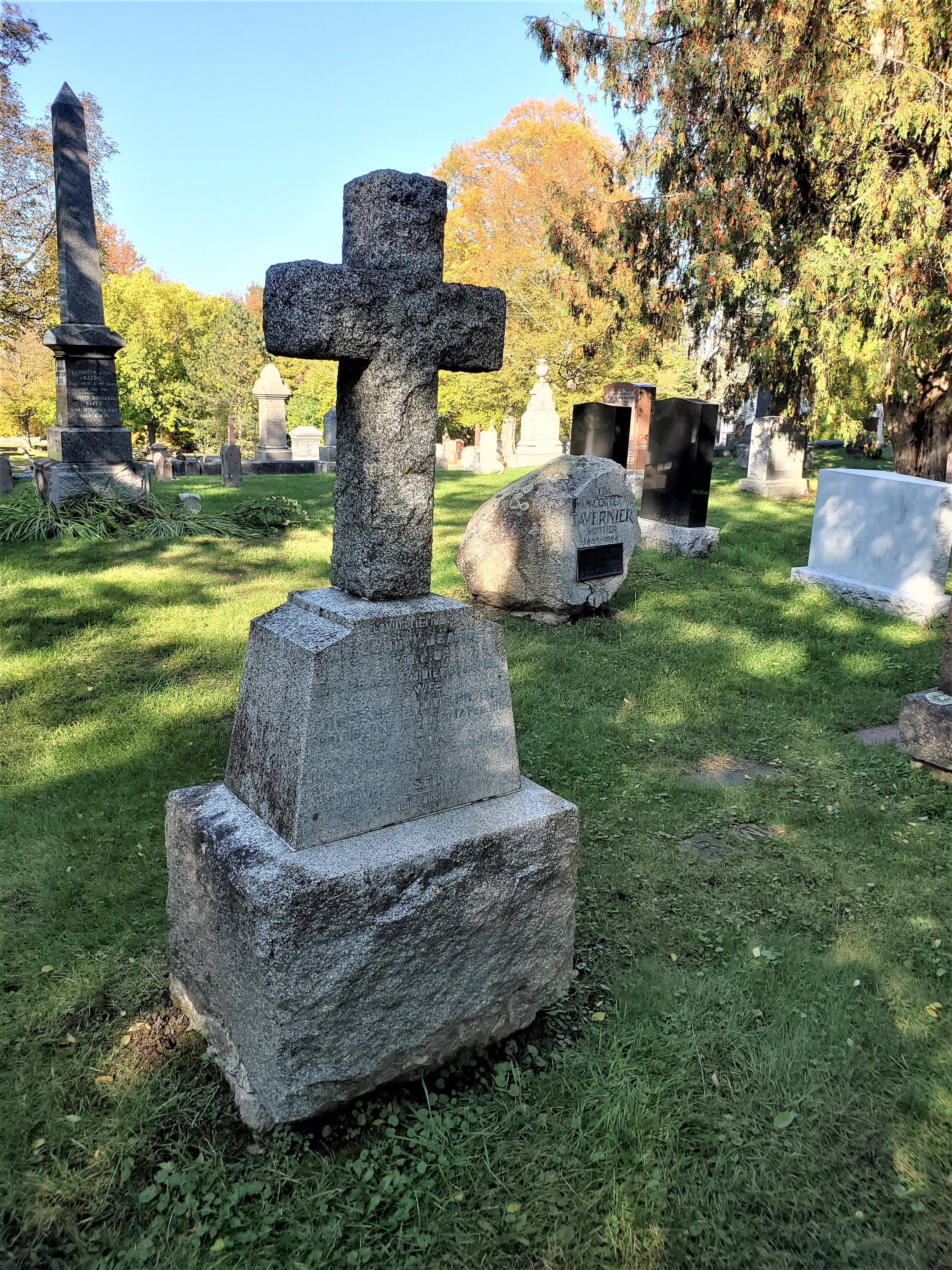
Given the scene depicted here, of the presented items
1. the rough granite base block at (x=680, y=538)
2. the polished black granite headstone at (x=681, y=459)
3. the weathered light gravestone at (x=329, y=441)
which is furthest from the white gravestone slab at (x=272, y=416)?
the rough granite base block at (x=680, y=538)

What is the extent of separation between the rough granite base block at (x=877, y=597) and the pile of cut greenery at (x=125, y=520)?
629 cm

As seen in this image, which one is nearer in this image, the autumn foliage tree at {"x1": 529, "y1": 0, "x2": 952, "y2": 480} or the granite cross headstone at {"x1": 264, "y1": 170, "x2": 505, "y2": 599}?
the granite cross headstone at {"x1": 264, "y1": 170, "x2": 505, "y2": 599}

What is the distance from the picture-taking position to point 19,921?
3207 millimetres

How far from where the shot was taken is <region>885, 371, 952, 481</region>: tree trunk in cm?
1091

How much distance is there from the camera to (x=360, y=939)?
2.34 m

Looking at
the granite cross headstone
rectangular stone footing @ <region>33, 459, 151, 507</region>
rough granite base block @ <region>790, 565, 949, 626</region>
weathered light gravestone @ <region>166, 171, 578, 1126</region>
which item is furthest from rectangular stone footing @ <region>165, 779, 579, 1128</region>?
rectangular stone footing @ <region>33, 459, 151, 507</region>

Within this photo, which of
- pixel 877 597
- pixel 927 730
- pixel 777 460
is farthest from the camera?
pixel 777 460

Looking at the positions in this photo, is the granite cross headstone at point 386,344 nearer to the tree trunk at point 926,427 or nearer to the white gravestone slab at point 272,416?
the tree trunk at point 926,427

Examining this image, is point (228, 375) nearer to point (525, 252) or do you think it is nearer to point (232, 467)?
point (525, 252)

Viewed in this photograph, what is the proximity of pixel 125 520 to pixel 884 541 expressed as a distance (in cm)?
827

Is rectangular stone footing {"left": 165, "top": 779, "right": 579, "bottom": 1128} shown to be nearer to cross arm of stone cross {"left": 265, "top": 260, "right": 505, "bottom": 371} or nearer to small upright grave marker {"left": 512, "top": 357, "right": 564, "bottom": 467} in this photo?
Answer: cross arm of stone cross {"left": 265, "top": 260, "right": 505, "bottom": 371}

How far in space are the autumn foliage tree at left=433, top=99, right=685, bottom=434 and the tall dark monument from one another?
42.6 feet

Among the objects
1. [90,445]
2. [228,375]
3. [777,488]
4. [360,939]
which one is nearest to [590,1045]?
[360,939]

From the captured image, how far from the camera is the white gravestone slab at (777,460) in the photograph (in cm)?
1513
